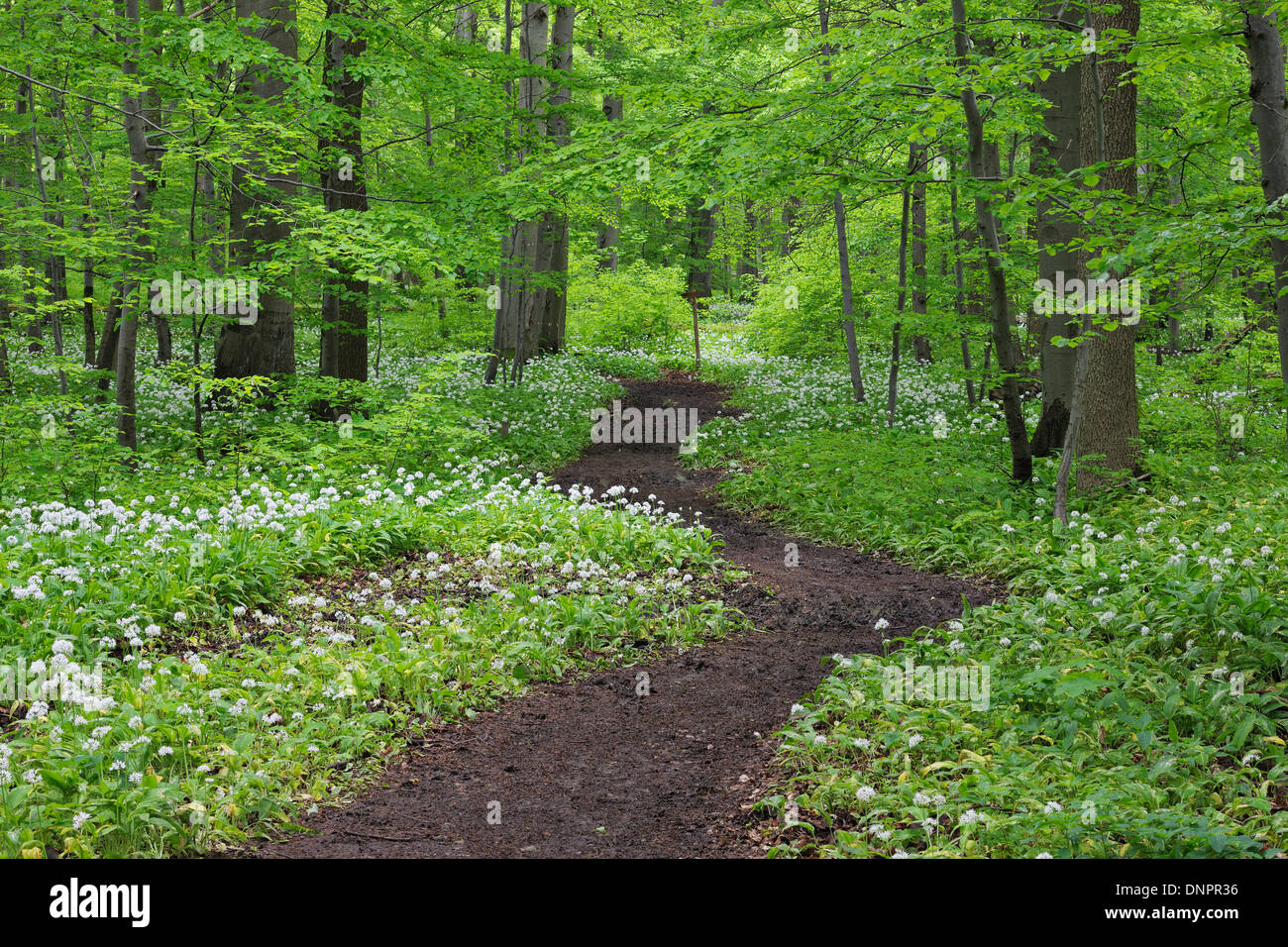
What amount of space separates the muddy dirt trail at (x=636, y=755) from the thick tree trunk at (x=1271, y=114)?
11.0 ft

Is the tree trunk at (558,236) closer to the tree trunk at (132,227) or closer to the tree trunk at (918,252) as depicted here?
the tree trunk at (918,252)

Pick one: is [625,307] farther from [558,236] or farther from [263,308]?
[263,308]

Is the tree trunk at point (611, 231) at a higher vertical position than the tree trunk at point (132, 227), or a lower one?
higher

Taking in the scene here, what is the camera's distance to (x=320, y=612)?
6.82 meters

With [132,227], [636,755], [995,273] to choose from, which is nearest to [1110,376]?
[995,273]

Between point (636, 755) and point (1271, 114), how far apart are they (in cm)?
530

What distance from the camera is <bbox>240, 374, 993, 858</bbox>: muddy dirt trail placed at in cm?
417

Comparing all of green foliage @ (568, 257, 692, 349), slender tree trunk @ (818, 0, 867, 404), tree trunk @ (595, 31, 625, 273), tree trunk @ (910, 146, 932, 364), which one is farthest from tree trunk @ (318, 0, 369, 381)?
tree trunk @ (595, 31, 625, 273)

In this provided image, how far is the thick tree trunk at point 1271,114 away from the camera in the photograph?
4.99m

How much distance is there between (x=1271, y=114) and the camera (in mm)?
5027

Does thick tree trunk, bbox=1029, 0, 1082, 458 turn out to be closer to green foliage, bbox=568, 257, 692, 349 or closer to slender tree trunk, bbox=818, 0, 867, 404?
slender tree trunk, bbox=818, 0, 867, 404

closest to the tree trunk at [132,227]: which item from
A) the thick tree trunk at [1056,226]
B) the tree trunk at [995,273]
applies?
the tree trunk at [995,273]

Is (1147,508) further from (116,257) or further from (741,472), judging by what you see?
(116,257)

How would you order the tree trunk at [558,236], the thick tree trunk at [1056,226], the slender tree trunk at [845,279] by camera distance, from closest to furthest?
the thick tree trunk at [1056,226] < the slender tree trunk at [845,279] < the tree trunk at [558,236]
